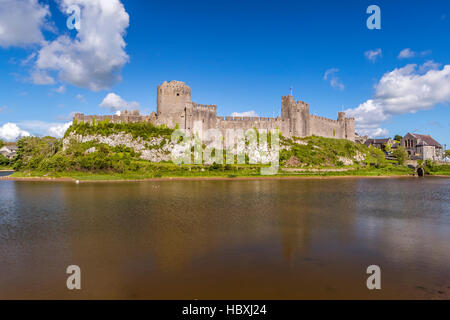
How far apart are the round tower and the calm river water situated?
23.9 meters

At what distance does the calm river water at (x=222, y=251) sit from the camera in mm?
5434

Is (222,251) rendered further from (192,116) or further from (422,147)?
(422,147)

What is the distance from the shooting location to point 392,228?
10.0 metres

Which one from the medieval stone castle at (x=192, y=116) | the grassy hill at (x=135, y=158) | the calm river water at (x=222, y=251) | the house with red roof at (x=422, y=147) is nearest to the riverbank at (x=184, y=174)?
the grassy hill at (x=135, y=158)

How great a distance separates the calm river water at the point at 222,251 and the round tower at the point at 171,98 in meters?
23.9

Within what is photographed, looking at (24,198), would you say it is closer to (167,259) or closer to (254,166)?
(167,259)

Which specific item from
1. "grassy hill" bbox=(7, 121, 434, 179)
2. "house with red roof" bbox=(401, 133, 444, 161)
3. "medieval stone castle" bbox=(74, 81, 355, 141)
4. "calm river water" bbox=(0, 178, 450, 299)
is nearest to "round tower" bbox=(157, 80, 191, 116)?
"medieval stone castle" bbox=(74, 81, 355, 141)

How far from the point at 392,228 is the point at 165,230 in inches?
327

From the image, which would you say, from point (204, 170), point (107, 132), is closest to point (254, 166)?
point (204, 170)

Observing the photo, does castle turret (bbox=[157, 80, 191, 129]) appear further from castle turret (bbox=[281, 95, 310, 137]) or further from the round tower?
castle turret (bbox=[281, 95, 310, 137])

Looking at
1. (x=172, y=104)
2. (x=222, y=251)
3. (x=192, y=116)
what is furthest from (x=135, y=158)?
(x=222, y=251)

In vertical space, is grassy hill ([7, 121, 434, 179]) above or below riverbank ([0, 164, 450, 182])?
above

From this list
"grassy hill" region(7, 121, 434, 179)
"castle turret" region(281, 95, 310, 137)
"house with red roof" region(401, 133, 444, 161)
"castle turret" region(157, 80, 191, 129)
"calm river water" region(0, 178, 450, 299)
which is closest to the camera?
"calm river water" region(0, 178, 450, 299)

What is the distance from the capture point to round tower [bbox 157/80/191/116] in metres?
36.0
